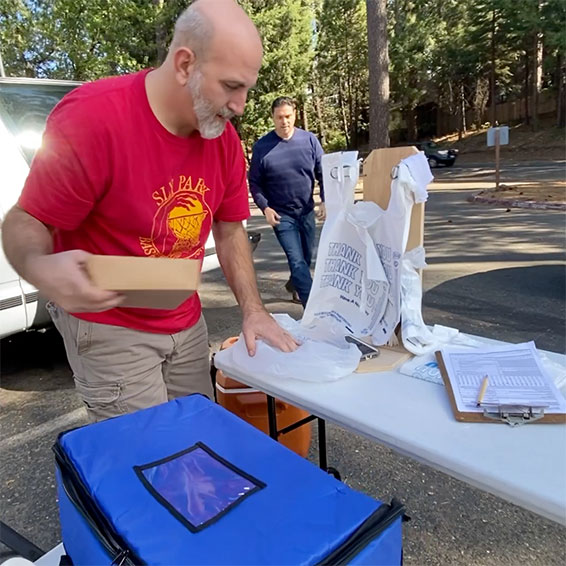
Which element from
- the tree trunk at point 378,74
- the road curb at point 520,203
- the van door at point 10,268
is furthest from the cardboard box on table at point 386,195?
the tree trunk at point 378,74

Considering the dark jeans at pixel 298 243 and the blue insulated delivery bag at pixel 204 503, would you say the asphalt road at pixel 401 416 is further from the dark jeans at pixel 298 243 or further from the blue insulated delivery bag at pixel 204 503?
the blue insulated delivery bag at pixel 204 503

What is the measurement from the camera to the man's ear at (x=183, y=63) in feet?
4.42

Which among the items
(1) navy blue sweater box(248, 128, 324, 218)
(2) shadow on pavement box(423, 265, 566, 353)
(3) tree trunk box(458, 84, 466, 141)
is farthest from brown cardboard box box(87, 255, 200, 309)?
(3) tree trunk box(458, 84, 466, 141)

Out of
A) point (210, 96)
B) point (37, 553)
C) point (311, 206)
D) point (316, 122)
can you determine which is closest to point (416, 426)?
point (210, 96)

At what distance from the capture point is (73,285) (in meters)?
1.13

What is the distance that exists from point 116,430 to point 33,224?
57cm

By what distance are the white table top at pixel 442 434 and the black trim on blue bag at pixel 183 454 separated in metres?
0.31

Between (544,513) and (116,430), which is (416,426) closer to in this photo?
(544,513)

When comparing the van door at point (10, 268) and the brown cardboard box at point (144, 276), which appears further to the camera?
the van door at point (10, 268)

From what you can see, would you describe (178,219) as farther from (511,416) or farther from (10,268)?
(10,268)

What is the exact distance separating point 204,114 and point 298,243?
3.08m

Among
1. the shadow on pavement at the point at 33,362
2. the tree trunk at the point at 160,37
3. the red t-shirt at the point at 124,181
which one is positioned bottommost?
the shadow on pavement at the point at 33,362

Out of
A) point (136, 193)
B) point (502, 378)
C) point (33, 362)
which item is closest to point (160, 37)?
point (33, 362)

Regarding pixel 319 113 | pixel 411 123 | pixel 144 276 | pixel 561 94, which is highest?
pixel 319 113
